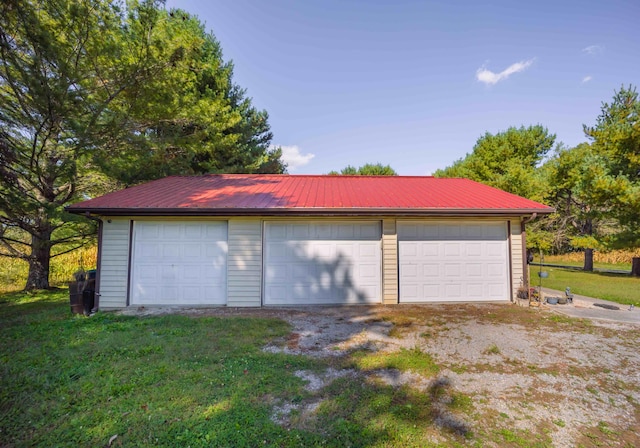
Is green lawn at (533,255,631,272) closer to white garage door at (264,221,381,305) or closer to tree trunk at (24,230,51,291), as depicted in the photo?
white garage door at (264,221,381,305)

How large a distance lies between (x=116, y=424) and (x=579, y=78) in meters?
14.3

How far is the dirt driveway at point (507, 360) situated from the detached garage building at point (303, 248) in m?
0.63

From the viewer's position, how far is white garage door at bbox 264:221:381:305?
705 centimetres

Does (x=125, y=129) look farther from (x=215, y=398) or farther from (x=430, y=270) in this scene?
(x=430, y=270)

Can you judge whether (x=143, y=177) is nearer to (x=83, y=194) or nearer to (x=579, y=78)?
(x=83, y=194)

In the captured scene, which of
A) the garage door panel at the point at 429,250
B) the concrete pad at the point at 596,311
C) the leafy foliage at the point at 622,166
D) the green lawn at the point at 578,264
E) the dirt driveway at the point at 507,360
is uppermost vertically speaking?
the leafy foliage at the point at 622,166

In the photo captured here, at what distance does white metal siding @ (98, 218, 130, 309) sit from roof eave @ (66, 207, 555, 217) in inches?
22.0

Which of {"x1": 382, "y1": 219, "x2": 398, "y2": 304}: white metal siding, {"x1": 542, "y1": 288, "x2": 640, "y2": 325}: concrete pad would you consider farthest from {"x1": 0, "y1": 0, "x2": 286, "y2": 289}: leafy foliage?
{"x1": 542, "y1": 288, "x2": 640, "y2": 325}: concrete pad

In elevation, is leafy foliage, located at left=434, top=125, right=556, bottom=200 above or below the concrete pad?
above

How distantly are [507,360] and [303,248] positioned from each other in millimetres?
4586

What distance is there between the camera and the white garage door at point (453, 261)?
7305 mm

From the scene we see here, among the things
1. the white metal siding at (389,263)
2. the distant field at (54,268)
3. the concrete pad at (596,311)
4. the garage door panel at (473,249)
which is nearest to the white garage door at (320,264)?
the white metal siding at (389,263)

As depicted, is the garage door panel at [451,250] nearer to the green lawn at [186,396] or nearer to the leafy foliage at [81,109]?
the green lawn at [186,396]

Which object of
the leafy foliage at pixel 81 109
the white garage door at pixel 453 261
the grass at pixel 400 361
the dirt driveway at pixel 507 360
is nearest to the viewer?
the dirt driveway at pixel 507 360
